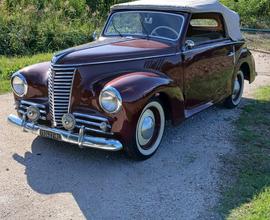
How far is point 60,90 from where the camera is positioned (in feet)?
16.4

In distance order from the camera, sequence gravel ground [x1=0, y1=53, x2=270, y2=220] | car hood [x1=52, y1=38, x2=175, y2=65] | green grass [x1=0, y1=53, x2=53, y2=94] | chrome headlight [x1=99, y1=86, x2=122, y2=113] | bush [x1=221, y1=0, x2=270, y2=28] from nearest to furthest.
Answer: gravel ground [x1=0, y1=53, x2=270, y2=220] → chrome headlight [x1=99, y1=86, x2=122, y2=113] → car hood [x1=52, y1=38, x2=175, y2=65] → green grass [x1=0, y1=53, x2=53, y2=94] → bush [x1=221, y1=0, x2=270, y2=28]

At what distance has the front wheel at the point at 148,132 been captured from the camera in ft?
16.3

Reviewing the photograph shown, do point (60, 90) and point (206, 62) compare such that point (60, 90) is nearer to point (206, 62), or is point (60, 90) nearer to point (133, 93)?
point (133, 93)

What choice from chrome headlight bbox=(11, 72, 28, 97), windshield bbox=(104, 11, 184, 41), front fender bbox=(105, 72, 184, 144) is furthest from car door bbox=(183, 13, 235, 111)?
chrome headlight bbox=(11, 72, 28, 97)

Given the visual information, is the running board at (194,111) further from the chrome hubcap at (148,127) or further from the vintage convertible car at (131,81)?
the chrome hubcap at (148,127)

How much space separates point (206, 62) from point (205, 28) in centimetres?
113

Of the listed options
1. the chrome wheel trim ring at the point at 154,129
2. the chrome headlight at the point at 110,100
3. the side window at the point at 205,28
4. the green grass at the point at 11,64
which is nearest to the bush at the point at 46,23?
the green grass at the point at 11,64

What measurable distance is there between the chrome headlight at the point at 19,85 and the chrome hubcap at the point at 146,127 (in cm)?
150

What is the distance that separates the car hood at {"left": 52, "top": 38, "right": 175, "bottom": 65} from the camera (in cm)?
504

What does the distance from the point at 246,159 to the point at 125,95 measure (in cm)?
174

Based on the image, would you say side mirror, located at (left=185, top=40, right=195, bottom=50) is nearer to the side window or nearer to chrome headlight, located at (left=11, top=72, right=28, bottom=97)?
the side window

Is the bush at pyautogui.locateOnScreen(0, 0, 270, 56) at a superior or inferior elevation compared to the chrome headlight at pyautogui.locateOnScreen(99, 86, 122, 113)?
inferior

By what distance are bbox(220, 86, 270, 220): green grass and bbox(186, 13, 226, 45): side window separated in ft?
4.33

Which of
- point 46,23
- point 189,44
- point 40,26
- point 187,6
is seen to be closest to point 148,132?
point 189,44
